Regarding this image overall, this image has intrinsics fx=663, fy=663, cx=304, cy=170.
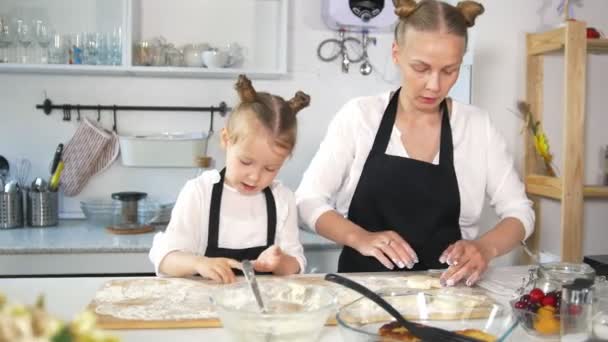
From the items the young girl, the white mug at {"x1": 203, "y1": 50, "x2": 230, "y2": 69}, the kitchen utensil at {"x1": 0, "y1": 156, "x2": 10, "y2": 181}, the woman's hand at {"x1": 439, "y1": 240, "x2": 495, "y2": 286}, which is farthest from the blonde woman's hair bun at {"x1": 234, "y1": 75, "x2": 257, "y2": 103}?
the kitchen utensil at {"x1": 0, "y1": 156, "x2": 10, "y2": 181}

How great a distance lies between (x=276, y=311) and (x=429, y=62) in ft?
Result: 2.54

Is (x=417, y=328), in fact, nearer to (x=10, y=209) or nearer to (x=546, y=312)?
(x=546, y=312)

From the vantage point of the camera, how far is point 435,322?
3.19ft

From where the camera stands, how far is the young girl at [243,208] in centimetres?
139

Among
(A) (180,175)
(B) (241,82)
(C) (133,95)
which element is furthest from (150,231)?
(B) (241,82)

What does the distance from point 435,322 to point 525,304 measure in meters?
0.14

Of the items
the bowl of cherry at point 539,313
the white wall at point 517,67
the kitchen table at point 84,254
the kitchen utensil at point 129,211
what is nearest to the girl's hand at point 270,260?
the bowl of cherry at point 539,313

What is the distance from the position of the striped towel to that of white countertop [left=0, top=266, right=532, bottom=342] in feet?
4.91

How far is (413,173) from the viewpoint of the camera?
67.6 inches

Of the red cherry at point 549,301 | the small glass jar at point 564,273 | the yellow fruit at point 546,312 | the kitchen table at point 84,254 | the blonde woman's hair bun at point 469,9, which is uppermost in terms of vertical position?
the blonde woman's hair bun at point 469,9

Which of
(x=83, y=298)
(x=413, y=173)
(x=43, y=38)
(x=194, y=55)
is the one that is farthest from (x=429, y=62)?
(x=43, y=38)

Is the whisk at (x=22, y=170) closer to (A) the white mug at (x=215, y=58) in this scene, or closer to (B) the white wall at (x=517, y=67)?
(A) the white mug at (x=215, y=58)

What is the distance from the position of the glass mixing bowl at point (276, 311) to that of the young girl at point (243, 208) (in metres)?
0.26

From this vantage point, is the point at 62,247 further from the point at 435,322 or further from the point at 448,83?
the point at 435,322
